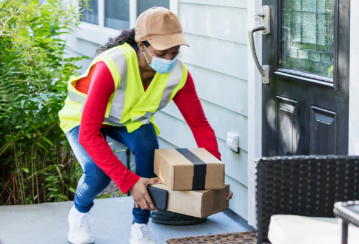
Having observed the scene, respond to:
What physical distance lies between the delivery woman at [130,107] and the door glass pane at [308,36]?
→ 1.92 ft

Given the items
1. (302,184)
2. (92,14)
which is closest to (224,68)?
(302,184)

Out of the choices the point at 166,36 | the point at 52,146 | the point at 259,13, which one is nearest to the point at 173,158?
the point at 166,36

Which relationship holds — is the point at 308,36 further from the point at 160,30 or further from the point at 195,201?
the point at 195,201

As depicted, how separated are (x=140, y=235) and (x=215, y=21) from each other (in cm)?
155

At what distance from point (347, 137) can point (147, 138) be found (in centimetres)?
104

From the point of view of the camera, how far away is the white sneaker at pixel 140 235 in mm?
2672

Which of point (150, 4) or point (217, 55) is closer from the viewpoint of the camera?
point (217, 55)

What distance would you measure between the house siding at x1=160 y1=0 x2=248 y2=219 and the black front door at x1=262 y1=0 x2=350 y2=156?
258mm

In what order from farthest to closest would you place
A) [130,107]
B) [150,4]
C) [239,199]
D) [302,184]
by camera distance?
[150,4], [239,199], [130,107], [302,184]

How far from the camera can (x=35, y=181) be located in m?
3.85

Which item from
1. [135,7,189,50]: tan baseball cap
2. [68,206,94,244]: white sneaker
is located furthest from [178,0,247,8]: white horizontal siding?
[68,206,94,244]: white sneaker

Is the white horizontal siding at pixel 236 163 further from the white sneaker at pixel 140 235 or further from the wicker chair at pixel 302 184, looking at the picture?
the wicker chair at pixel 302 184

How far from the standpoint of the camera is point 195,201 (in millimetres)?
2205

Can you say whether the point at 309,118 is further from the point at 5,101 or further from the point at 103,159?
the point at 5,101
